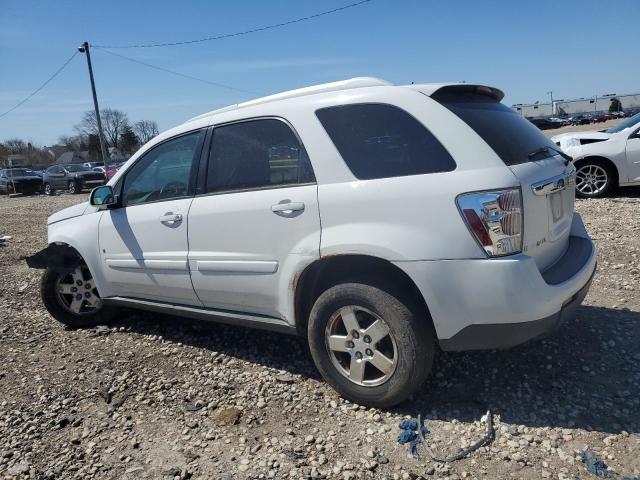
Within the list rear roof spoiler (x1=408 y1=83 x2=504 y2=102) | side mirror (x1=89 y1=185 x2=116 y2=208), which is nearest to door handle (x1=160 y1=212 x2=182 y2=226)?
side mirror (x1=89 y1=185 x2=116 y2=208)

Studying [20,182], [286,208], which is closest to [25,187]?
[20,182]

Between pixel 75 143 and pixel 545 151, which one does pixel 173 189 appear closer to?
pixel 545 151

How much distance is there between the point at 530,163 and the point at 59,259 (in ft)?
13.5

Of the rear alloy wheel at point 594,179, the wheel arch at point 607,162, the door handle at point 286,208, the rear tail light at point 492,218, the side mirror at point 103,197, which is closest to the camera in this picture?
the rear tail light at point 492,218

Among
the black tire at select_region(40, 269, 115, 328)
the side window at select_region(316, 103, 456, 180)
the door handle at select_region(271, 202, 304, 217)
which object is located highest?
the side window at select_region(316, 103, 456, 180)

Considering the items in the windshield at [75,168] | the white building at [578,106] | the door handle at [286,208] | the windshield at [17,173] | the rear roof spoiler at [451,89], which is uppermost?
the white building at [578,106]

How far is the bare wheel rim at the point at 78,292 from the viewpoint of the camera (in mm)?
4547

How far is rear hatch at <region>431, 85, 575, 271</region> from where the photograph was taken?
2527 millimetres

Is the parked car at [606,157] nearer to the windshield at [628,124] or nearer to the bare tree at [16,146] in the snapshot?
the windshield at [628,124]

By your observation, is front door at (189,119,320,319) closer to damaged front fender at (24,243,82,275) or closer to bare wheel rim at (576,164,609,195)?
damaged front fender at (24,243,82,275)

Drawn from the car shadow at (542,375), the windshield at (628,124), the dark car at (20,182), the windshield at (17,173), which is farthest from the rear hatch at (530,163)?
the windshield at (17,173)

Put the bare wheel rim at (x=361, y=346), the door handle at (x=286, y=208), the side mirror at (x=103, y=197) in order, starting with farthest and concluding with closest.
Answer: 1. the side mirror at (x=103, y=197)
2. the door handle at (x=286, y=208)
3. the bare wheel rim at (x=361, y=346)

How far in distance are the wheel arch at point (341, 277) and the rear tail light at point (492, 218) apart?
0.44 m

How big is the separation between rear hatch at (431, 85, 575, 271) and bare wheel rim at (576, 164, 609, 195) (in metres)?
6.36
